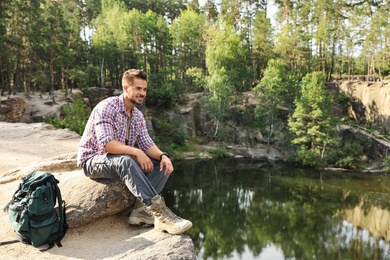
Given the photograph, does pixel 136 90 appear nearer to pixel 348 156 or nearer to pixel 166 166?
pixel 166 166

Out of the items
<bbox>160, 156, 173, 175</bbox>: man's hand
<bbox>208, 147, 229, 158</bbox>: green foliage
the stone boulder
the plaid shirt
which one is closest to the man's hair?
the plaid shirt

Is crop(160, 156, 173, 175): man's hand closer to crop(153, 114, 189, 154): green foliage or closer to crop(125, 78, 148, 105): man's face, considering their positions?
crop(125, 78, 148, 105): man's face

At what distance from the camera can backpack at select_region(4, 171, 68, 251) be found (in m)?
2.98

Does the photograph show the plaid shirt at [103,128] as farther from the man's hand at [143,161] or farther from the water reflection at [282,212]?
the water reflection at [282,212]

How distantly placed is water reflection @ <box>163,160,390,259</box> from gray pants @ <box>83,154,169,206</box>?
30.4ft

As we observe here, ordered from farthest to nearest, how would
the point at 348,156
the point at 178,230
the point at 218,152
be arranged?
the point at 218,152 < the point at 348,156 < the point at 178,230

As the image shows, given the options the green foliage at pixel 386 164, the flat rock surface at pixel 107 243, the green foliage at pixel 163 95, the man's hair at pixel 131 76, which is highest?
the green foliage at pixel 163 95

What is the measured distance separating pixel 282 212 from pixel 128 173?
1450 centimetres

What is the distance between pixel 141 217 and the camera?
3484 mm

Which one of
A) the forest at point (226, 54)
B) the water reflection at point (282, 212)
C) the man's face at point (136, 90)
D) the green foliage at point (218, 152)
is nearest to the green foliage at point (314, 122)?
the forest at point (226, 54)

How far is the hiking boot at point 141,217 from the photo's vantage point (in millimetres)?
3447

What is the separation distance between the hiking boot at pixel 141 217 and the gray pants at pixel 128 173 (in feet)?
0.98

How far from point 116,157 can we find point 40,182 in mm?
828

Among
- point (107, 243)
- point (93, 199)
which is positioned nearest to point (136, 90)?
point (93, 199)
